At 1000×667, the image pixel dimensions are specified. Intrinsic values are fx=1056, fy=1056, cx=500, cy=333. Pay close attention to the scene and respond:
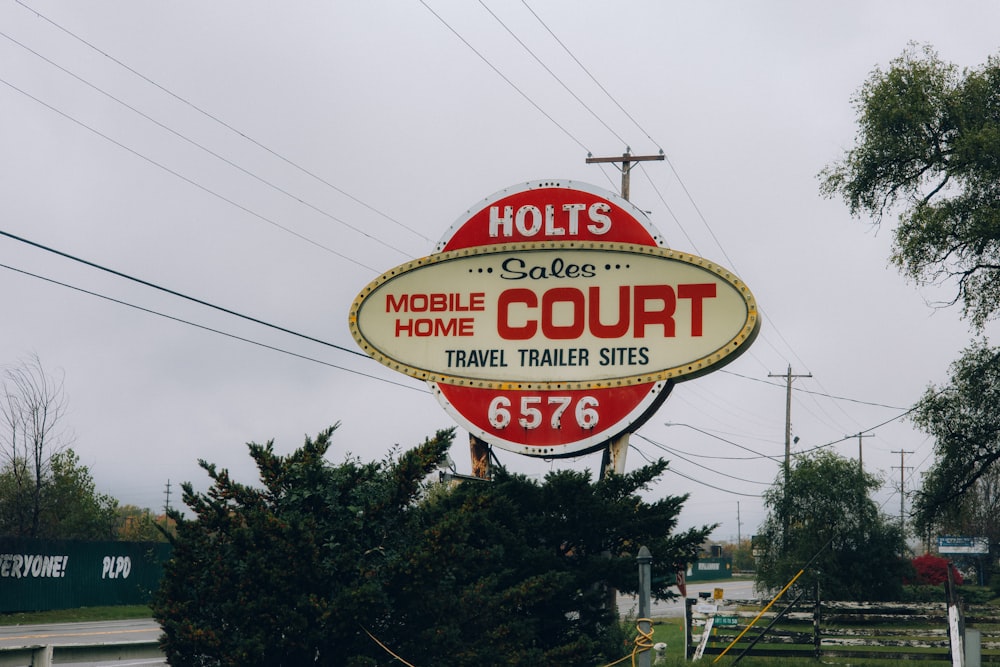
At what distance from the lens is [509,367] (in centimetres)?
1622

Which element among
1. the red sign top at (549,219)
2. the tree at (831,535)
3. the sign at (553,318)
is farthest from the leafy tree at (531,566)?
the tree at (831,535)

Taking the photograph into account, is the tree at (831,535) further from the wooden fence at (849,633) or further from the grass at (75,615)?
the grass at (75,615)

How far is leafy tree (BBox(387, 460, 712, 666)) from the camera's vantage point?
35.2ft

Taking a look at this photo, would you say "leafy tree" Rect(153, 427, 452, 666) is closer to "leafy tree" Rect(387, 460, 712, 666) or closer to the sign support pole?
"leafy tree" Rect(387, 460, 712, 666)

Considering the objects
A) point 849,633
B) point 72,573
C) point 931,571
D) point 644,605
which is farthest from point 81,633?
point 931,571

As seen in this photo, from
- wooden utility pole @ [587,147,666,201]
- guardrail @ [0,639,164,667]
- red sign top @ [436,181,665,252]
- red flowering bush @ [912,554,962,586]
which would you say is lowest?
guardrail @ [0,639,164,667]

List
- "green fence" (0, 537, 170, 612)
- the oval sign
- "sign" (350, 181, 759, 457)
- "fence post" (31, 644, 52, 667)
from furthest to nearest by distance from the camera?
1. "green fence" (0, 537, 170, 612)
2. "sign" (350, 181, 759, 457)
3. the oval sign
4. "fence post" (31, 644, 52, 667)

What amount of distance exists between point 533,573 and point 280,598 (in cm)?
445

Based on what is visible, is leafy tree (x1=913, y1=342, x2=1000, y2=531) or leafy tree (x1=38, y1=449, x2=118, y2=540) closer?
leafy tree (x1=913, y1=342, x2=1000, y2=531)

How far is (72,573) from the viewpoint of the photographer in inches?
1548

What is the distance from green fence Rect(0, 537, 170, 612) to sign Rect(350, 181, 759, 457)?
72.9 feet

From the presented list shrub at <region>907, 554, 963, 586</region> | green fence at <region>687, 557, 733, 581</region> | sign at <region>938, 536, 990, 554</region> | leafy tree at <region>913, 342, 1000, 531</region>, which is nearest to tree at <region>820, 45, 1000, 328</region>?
leafy tree at <region>913, 342, 1000, 531</region>

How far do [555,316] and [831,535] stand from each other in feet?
87.9

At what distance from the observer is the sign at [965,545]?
2800 inches
